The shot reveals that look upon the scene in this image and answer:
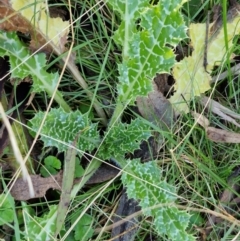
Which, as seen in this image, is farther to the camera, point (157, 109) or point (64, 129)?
point (157, 109)

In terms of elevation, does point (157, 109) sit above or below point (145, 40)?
below

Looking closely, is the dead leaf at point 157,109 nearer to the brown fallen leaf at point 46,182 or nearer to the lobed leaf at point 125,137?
the lobed leaf at point 125,137

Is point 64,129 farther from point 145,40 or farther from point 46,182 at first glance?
point 145,40

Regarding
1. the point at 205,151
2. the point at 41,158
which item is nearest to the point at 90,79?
the point at 41,158

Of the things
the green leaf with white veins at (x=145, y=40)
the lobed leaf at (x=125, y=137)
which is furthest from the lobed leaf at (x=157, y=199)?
the green leaf with white veins at (x=145, y=40)

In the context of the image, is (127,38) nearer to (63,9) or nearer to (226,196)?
(63,9)

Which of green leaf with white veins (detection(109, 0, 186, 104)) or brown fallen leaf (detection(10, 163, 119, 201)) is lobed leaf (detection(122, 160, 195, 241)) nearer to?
brown fallen leaf (detection(10, 163, 119, 201))

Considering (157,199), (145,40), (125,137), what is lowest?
(157,199)

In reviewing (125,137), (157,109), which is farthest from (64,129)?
(157,109)
